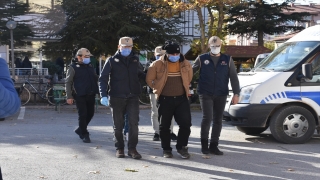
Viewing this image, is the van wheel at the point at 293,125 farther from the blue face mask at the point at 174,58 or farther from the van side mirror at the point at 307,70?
the blue face mask at the point at 174,58

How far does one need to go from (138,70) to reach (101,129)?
4.02m

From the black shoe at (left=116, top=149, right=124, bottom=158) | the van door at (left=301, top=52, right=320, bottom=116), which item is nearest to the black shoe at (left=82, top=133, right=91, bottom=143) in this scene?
the black shoe at (left=116, top=149, right=124, bottom=158)

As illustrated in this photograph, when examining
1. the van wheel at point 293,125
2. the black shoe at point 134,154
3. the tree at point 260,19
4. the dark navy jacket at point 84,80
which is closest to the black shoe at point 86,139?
the dark navy jacket at point 84,80

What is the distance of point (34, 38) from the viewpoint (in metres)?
28.0

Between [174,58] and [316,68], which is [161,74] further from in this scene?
[316,68]

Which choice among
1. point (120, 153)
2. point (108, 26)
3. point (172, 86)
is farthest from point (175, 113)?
point (108, 26)

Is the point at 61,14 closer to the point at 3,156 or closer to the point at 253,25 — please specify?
the point at 3,156

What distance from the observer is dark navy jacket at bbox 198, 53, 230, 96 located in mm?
8617

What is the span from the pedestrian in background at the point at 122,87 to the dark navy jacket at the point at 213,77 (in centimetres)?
102

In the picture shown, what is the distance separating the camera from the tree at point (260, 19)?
1501 inches

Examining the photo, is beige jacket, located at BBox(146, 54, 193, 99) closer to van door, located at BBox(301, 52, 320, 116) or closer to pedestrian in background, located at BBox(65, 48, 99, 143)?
pedestrian in background, located at BBox(65, 48, 99, 143)

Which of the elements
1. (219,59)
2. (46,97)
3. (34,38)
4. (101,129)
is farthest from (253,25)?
(219,59)

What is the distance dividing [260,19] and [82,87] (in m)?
29.5

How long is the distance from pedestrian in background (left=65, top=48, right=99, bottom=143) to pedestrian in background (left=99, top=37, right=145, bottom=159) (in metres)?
1.60
